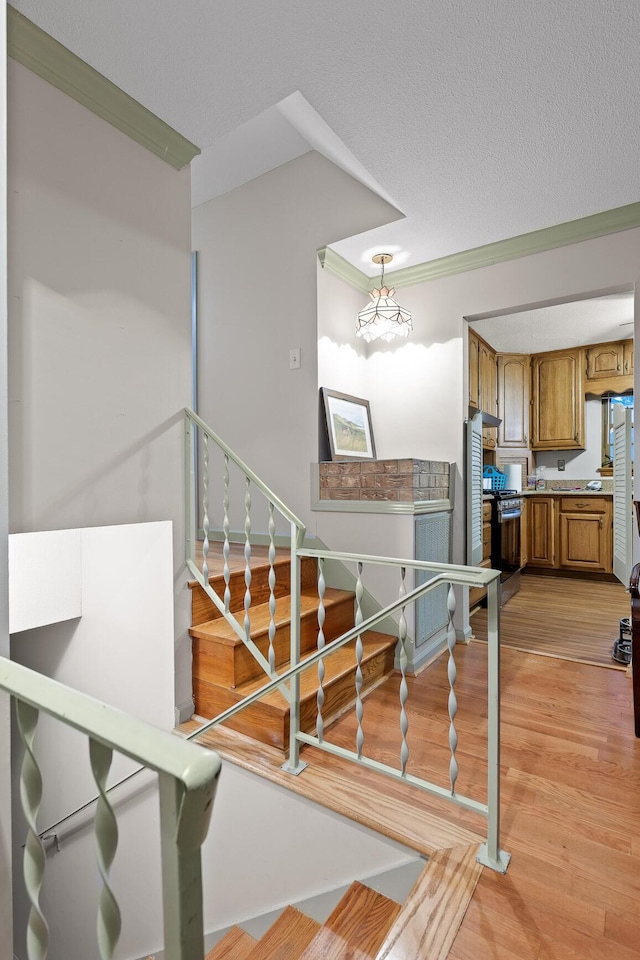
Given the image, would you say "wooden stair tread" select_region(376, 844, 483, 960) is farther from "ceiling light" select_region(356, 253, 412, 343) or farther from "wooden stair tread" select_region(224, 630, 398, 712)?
"ceiling light" select_region(356, 253, 412, 343)

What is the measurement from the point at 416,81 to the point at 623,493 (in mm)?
2403

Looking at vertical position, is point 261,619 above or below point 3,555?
below

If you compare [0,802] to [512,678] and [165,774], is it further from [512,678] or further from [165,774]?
[512,678]

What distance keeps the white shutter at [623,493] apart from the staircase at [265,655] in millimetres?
1499

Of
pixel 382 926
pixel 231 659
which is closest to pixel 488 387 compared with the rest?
pixel 231 659

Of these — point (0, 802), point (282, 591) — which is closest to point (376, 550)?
point (282, 591)

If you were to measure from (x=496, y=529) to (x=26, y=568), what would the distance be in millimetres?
3488

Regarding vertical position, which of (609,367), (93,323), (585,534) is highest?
(609,367)

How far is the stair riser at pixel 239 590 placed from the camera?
2344mm

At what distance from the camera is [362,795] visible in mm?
1688

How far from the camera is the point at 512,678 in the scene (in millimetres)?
2621

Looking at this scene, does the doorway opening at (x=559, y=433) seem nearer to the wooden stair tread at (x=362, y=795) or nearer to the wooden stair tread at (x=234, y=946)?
the wooden stair tread at (x=362, y=795)

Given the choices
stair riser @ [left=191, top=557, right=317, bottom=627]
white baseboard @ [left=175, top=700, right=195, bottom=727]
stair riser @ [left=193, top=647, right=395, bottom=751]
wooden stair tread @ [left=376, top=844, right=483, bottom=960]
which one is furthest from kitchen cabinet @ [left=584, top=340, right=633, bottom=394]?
white baseboard @ [left=175, top=700, right=195, bottom=727]

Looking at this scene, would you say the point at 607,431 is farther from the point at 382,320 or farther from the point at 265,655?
the point at 265,655
